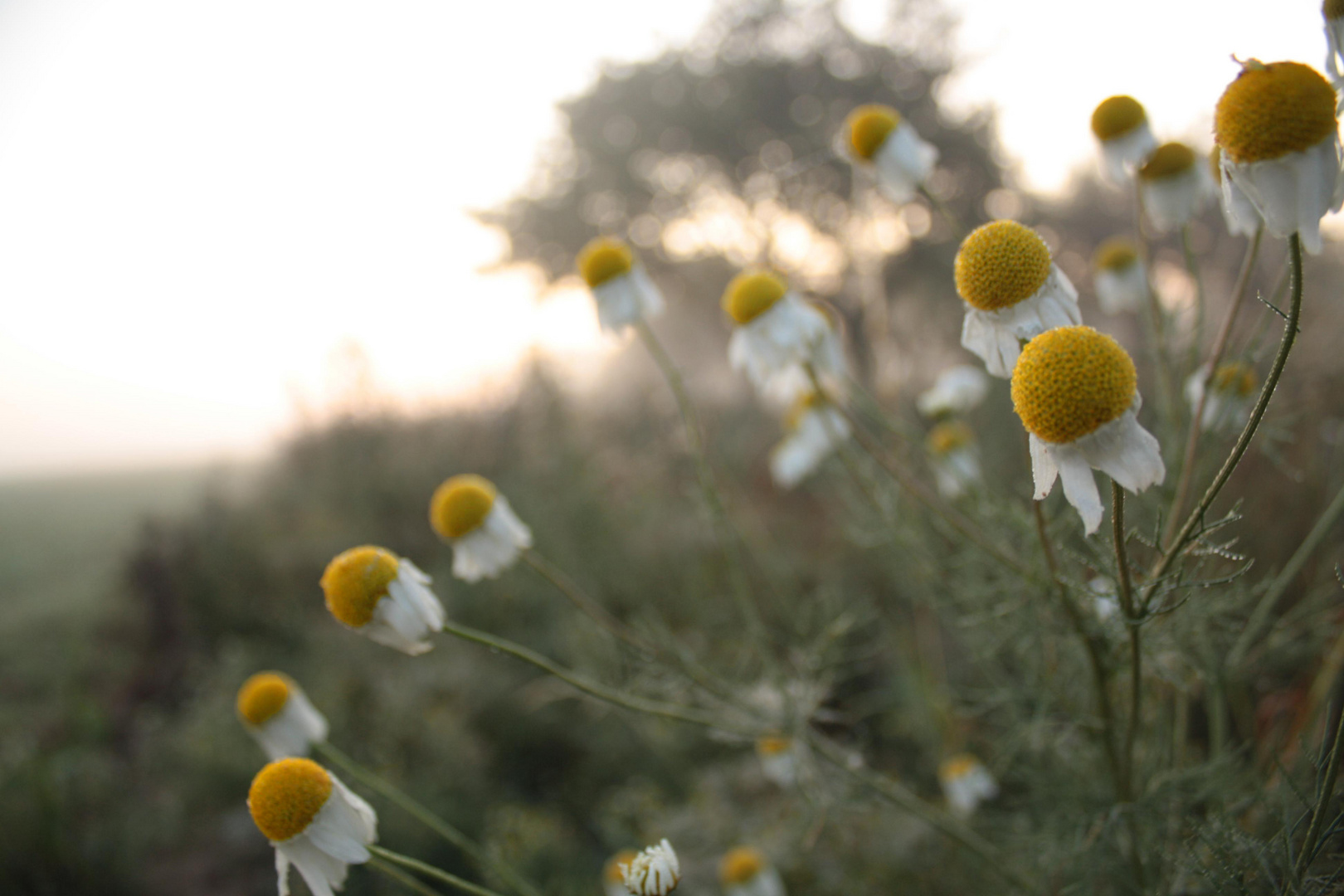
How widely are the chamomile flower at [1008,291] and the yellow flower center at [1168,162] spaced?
559 millimetres

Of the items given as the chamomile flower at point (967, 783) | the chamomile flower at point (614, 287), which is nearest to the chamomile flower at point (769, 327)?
the chamomile flower at point (614, 287)

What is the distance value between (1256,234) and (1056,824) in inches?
27.9

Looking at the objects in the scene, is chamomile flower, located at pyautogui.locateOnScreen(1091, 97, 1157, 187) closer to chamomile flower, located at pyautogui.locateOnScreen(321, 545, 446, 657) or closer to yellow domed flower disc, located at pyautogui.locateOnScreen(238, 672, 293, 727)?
chamomile flower, located at pyautogui.locateOnScreen(321, 545, 446, 657)

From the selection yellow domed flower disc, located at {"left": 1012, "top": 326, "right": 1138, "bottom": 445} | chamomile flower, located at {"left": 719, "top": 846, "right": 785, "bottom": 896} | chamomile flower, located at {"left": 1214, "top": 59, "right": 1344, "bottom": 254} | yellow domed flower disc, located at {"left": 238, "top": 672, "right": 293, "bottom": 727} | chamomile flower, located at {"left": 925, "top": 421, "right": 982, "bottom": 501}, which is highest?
chamomile flower, located at {"left": 1214, "top": 59, "right": 1344, "bottom": 254}

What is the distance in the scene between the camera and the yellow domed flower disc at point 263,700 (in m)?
0.97

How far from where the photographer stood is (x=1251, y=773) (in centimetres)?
82

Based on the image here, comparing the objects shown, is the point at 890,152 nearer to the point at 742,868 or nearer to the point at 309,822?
the point at 309,822

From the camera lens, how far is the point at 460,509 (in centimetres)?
101

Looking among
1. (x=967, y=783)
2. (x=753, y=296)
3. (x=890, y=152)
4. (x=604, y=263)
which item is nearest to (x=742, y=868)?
(x=967, y=783)

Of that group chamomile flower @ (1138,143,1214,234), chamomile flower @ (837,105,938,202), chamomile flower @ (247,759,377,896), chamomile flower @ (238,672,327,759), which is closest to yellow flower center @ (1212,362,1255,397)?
chamomile flower @ (1138,143,1214,234)

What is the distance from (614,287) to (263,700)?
81cm

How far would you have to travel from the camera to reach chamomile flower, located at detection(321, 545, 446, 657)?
2.45ft

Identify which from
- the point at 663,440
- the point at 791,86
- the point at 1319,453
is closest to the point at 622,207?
the point at 791,86

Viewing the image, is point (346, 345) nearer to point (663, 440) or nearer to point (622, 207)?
point (663, 440)
